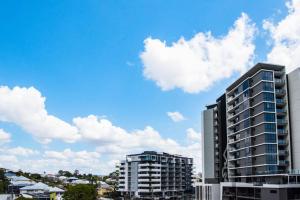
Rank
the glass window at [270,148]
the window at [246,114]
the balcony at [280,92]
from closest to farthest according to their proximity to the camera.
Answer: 1. the glass window at [270,148]
2. the balcony at [280,92]
3. the window at [246,114]

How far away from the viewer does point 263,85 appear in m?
81.3

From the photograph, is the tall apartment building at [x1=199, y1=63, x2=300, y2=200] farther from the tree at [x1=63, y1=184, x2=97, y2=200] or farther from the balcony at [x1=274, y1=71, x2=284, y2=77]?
the tree at [x1=63, y1=184, x2=97, y2=200]

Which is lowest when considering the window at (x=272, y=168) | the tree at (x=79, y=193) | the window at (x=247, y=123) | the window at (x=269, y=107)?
the tree at (x=79, y=193)

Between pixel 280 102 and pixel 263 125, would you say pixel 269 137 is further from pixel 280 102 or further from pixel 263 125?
pixel 280 102

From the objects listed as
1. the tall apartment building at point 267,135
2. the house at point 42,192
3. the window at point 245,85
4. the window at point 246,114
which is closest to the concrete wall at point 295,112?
the tall apartment building at point 267,135

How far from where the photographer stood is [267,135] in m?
78.9

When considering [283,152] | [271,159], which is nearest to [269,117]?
[283,152]

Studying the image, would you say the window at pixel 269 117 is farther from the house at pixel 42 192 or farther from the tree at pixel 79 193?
the house at pixel 42 192

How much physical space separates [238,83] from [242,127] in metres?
13.2

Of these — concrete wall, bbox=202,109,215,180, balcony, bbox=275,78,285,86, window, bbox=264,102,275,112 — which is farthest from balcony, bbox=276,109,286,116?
concrete wall, bbox=202,109,215,180

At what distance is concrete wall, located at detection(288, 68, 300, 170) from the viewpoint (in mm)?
77688

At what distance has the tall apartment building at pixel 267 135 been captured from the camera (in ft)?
245

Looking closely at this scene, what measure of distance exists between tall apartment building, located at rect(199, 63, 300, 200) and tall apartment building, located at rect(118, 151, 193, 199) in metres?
54.6

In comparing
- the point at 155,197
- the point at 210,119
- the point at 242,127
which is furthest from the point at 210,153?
the point at 155,197
